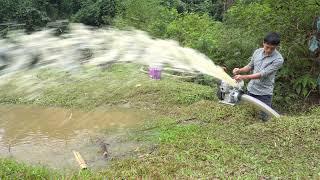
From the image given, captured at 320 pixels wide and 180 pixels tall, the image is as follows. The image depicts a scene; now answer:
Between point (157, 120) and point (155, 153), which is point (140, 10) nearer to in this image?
point (157, 120)

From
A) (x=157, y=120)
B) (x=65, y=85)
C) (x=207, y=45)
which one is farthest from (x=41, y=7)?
(x=157, y=120)

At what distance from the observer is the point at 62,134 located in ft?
22.8

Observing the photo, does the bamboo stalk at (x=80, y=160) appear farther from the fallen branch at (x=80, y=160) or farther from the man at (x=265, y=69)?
the man at (x=265, y=69)

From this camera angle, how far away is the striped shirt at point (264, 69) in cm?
546

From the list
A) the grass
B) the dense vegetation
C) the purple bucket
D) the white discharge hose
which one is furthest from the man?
the purple bucket

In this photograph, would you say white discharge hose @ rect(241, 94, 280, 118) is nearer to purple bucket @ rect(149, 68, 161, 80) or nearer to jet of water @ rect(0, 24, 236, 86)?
jet of water @ rect(0, 24, 236, 86)

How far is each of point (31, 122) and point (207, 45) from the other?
148 inches

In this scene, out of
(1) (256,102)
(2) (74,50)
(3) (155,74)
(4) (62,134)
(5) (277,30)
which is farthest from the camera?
(3) (155,74)

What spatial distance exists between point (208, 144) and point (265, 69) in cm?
106

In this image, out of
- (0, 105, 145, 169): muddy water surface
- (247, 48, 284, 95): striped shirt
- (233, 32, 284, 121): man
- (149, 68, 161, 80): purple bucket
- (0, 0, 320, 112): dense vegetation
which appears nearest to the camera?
(233, 32, 284, 121): man

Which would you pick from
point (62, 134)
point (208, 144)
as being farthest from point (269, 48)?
point (62, 134)

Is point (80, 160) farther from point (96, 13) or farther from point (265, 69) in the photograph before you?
point (96, 13)

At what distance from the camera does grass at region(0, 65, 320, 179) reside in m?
4.62

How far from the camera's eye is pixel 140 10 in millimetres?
14391
